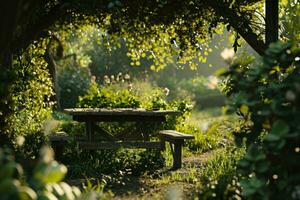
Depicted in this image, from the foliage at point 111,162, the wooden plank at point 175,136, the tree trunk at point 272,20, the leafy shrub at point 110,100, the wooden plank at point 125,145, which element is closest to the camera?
the tree trunk at point 272,20

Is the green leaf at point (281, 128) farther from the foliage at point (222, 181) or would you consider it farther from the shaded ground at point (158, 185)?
the shaded ground at point (158, 185)

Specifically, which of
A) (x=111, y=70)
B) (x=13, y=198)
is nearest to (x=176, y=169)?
(x=13, y=198)

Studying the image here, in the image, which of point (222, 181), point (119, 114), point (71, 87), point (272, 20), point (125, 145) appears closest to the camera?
point (222, 181)

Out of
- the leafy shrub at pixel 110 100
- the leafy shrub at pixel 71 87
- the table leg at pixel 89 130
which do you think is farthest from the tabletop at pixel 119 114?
the leafy shrub at pixel 71 87

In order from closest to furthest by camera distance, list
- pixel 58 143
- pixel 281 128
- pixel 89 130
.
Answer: pixel 281 128 < pixel 58 143 < pixel 89 130

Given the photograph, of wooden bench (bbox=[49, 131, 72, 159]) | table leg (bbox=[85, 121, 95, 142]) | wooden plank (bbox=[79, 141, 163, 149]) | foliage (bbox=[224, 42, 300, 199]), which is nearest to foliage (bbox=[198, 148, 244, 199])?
foliage (bbox=[224, 42, 300, 199])

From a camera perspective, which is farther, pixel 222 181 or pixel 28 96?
pixel 28 96

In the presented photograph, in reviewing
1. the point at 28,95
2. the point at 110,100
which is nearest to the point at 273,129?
the point at 28,95

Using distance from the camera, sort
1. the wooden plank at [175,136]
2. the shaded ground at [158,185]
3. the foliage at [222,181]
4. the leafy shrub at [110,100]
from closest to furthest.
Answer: the foliage at [222,181]
the shaded ground at [158,185]
the wooden plank at [175,136]
the leafy shrub at [110,100]

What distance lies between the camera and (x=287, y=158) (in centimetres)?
419

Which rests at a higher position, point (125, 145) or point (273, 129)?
point (273, 129)

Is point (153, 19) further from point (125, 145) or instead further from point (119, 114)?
point (125, 145)

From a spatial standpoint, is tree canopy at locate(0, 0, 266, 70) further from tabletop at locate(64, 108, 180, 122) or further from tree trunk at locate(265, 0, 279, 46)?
tabletop at locate(64, 108, 180, 122)

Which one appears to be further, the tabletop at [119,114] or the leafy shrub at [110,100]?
the leafy shrub at [110,100]
